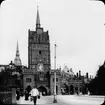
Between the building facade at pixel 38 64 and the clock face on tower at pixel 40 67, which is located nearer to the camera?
the clock face on tower at pixel 40 67

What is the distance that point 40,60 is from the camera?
97.2 metres

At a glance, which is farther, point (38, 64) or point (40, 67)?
point (40, 67)

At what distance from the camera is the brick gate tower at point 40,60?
97.5 metres

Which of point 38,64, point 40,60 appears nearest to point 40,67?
point 38,64

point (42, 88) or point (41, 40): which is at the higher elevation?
point (41, 40)

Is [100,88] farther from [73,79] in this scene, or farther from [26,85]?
[73,79]

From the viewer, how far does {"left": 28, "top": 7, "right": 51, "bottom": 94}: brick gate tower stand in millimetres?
97481

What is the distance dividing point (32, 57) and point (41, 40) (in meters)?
7.08

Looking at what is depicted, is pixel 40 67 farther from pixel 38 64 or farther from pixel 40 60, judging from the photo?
pixel 40 60

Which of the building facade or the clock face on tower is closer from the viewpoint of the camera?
the clock face on tower

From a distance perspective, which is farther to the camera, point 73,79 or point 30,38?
point 73,79

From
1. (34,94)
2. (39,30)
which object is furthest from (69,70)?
(34,94)

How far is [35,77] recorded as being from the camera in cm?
9900

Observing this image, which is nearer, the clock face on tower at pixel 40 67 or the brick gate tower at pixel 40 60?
the clock face on tower at pixel 40 67
